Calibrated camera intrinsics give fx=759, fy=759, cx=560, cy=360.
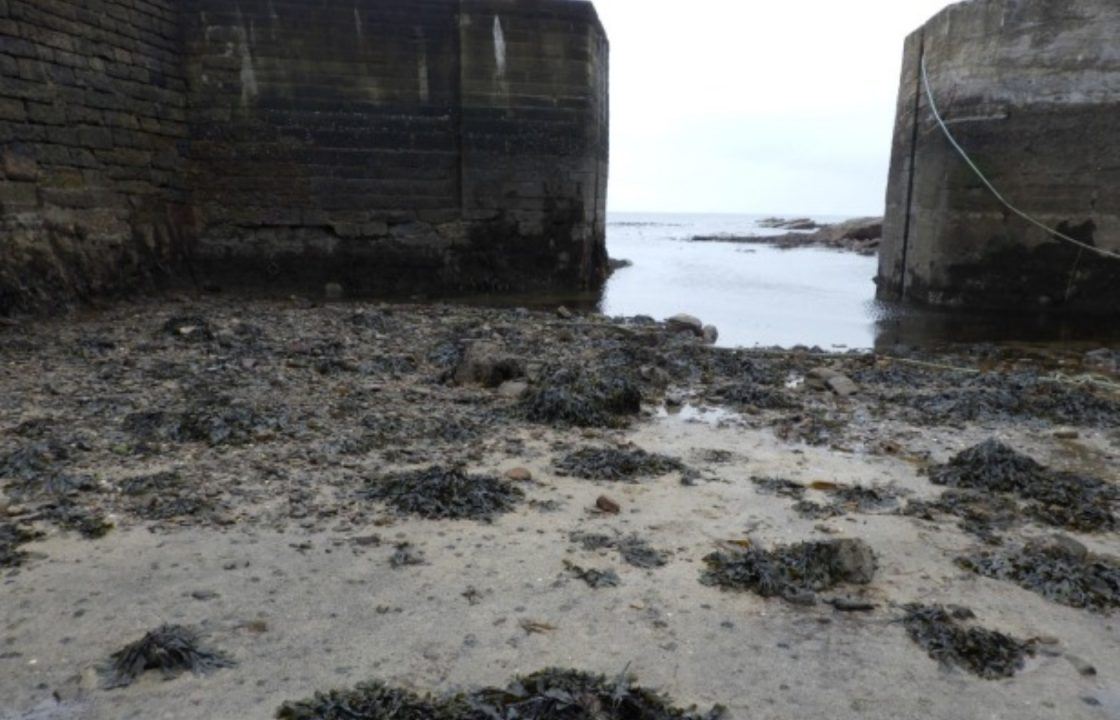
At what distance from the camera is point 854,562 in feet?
10.5

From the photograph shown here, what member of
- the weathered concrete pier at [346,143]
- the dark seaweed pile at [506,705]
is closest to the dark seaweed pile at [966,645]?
the dark seaweed pile at [506,705]

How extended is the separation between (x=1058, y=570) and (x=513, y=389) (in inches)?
148

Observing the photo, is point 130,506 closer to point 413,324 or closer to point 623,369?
point 623,369

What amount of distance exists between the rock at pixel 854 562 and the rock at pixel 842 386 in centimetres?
334

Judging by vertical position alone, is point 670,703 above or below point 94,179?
below

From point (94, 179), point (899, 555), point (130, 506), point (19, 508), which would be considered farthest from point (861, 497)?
point (94, 179)

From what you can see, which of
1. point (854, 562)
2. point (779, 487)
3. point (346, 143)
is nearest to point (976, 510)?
point (779, 487)

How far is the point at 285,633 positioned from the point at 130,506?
1462 mm

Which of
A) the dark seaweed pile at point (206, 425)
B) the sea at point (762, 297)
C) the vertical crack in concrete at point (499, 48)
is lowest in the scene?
the sea at point (762, 297)

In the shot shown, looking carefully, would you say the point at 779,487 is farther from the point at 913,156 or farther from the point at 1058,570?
the point at 913,156

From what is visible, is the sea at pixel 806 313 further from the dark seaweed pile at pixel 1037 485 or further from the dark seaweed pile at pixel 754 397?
the dark seaweed pile at pixel 1037 485

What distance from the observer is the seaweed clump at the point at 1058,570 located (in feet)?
10.1

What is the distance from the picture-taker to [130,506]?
12.0ft

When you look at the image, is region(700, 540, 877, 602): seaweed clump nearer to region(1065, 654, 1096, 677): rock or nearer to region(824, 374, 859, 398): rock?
region(1065, 654, 1096, 677): rock
